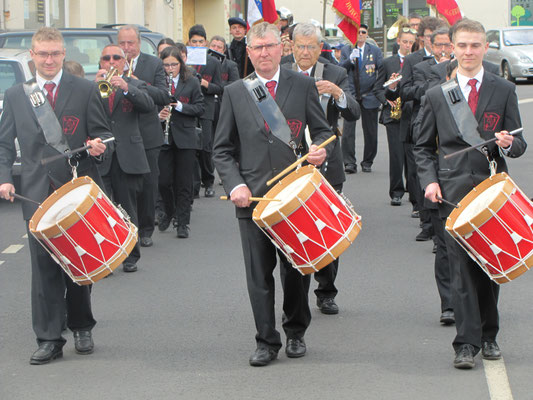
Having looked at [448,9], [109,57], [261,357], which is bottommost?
[261,357]

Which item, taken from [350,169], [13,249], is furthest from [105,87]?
[350,169]

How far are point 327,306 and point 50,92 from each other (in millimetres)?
2489

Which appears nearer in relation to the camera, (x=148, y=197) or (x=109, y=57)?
(x=109, y=57)

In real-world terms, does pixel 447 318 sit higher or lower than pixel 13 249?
higher

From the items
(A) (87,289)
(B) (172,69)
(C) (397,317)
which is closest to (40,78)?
(A) (87,289)

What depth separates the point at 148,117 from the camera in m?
10.3

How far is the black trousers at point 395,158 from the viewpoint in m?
12.2

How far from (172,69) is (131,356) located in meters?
5.01

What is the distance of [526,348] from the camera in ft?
21.5

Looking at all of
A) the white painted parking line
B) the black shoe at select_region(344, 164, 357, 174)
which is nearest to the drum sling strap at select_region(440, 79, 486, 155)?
the white painted parking line

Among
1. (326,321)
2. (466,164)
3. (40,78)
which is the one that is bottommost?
(326,321)

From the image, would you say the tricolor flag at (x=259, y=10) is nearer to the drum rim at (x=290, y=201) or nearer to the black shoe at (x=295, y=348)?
the black shoe at (x=295, y=348)

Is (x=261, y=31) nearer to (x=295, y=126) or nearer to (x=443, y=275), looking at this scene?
(x=295, y=126)

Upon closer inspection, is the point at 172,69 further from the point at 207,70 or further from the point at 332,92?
the point at 332,92
